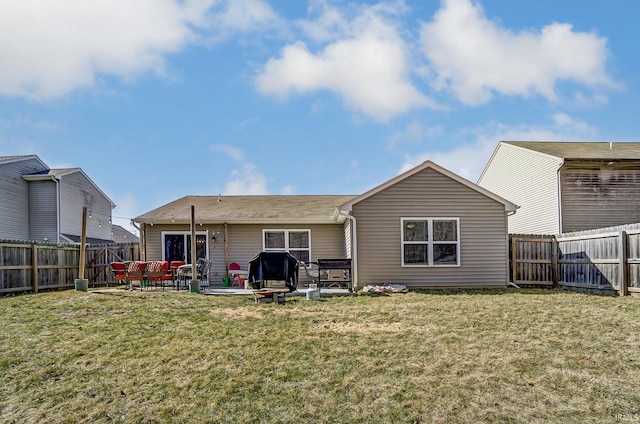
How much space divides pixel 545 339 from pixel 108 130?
618 inches

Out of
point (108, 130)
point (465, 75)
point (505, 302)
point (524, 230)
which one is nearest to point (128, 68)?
point (108, 130)

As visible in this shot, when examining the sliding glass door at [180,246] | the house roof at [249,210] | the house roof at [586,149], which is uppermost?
the house roof at [586,149]

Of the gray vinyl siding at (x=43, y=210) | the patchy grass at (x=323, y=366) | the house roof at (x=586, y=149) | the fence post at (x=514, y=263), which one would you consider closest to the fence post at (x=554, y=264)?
the fence post at (x=514, y=263)

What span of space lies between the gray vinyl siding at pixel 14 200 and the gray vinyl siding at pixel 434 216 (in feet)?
58.6

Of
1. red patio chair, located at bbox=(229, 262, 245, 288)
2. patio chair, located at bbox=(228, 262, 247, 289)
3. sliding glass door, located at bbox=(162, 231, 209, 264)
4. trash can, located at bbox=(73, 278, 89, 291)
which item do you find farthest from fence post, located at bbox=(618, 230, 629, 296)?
trash can, located at bbox=(73, 278, 89, 291)

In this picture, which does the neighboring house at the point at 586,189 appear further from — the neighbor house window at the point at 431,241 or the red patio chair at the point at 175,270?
the red patio chair at the point at 175,270

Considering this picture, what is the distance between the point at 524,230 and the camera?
65.0 ft

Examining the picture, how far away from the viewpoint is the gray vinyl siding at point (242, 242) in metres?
16.5

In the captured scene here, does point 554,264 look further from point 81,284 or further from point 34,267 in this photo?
point 34,267

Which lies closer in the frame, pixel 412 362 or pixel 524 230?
pixel 412 362

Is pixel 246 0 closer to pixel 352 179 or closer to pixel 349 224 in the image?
pixel 349 224

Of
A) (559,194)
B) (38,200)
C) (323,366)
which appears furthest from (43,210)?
(559,194)

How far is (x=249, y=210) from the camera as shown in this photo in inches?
688

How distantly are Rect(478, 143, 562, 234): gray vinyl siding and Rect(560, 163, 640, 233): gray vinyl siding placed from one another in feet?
1.57
